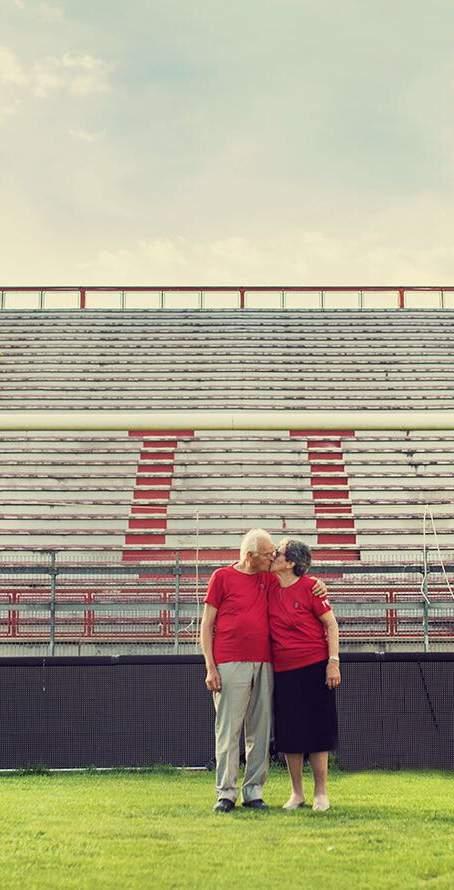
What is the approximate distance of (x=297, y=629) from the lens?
4996mm

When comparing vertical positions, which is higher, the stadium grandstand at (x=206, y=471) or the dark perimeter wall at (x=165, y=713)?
the stadium grandstand at (x=206, y=471)

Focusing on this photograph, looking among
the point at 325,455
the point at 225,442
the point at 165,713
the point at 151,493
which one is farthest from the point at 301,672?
the point at 225,442

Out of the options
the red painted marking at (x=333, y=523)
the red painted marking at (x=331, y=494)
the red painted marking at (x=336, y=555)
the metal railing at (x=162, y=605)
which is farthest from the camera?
the red painted marking at (x=331, y=494)

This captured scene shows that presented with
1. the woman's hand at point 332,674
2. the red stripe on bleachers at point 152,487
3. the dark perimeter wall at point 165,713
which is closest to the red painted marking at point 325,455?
the red stripe on bleachers at point 152,487

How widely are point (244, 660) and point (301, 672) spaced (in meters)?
0.25

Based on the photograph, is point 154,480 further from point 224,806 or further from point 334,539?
point 224,806

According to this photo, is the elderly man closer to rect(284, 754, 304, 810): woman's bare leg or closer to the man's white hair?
the man's white hair

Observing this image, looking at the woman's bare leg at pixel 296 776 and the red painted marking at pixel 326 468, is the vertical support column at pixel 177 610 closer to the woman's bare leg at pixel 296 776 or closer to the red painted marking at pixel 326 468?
the woman's bare leg at pixel 296 776

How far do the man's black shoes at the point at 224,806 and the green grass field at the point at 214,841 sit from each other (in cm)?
4

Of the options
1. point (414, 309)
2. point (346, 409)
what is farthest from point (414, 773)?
point (414, 309)

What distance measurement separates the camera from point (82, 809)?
5004 mm

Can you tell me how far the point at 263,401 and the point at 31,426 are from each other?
11080 millimetres

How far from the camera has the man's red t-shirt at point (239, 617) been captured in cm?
499

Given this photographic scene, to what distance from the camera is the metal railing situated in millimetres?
8297
